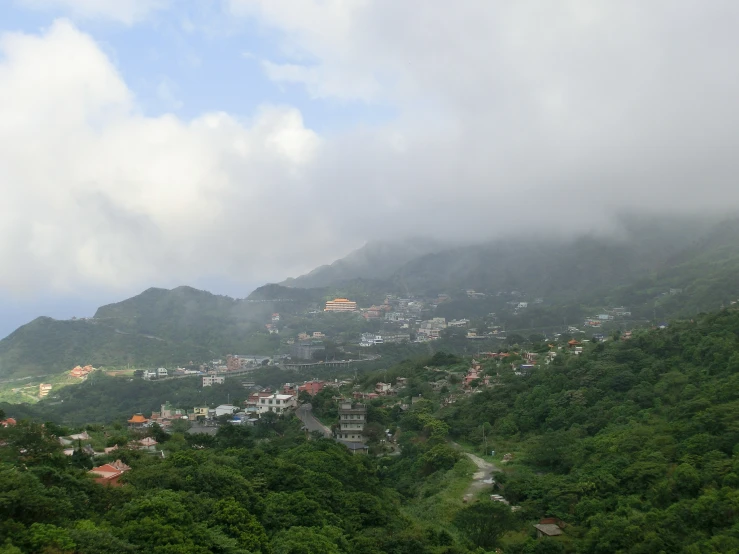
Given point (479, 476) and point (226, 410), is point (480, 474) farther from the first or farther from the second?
point (226, 410)

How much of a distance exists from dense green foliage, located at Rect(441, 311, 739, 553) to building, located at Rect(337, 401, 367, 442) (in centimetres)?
407

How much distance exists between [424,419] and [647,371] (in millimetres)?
10350

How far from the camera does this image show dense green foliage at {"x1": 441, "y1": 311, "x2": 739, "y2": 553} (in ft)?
46.8

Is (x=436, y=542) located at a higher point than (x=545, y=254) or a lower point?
lower

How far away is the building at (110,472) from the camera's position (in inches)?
571

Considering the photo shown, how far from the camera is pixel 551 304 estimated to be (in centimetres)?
7662

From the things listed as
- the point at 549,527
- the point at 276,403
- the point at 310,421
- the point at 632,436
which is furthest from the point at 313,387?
the point at 549,527

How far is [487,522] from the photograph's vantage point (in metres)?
17.1

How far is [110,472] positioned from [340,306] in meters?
71.8

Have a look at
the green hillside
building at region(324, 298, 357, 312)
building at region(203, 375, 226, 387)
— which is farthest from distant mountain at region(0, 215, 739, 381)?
building at region(203, 375, 226, 387)

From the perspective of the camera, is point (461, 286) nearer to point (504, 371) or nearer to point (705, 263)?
point (705, 263)

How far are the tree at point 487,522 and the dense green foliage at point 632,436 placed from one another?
1066mm

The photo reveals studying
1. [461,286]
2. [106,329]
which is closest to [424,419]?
[106,329]

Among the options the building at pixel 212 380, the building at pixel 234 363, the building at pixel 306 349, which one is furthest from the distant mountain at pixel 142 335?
the building at pixel 212 380
